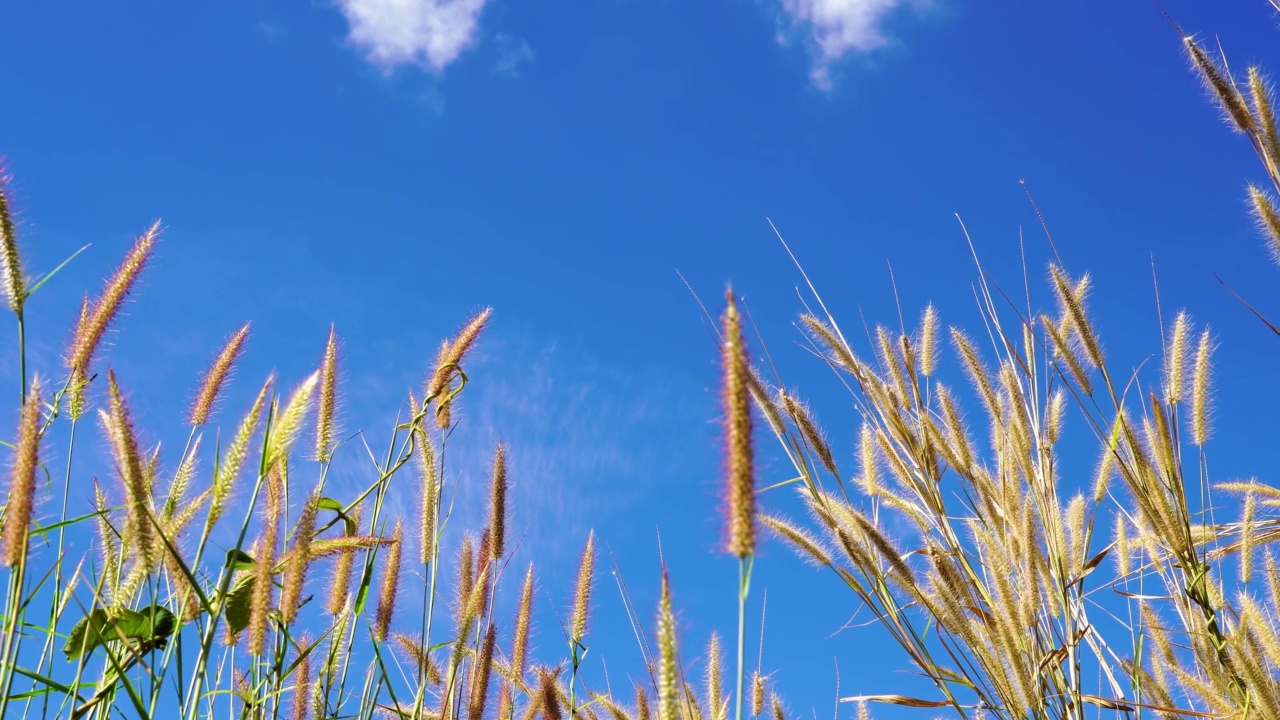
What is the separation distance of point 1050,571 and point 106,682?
2.11 m

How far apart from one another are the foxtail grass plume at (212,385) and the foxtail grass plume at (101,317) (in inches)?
8.2

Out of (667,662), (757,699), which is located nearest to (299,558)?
(667,662)

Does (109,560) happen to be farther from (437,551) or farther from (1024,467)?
(1024,467)

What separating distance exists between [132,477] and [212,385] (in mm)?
557

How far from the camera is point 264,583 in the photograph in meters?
1.54

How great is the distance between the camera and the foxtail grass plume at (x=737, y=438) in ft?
3.82

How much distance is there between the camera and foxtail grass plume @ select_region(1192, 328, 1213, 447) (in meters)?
2.82

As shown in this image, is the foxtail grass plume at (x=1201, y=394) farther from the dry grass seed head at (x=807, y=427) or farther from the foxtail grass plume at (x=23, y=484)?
the foxtail grass plume at (x=23, y=484)

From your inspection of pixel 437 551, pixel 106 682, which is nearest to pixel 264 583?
pixel 106 682

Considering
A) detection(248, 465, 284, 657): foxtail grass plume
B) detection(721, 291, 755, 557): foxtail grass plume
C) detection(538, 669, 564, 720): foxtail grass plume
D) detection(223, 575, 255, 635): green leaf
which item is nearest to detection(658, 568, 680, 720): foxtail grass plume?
detection(721, 291, 755, 557): foxtail grass plume

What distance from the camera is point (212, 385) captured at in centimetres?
205

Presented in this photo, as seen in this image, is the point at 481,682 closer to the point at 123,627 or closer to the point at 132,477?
the point at 123,627

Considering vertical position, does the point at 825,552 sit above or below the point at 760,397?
below

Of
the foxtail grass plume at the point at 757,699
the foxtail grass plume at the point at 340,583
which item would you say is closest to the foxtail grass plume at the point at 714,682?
the foxtail grass plume at the point at 757,699
